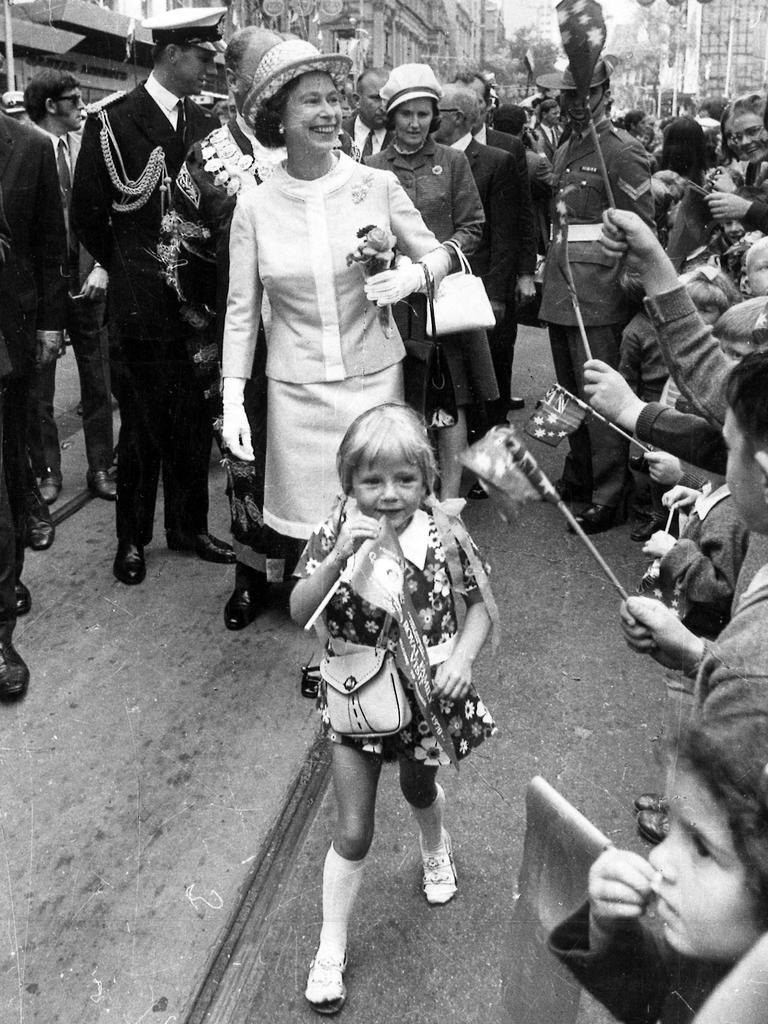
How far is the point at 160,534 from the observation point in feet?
18.4

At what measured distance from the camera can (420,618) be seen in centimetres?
260

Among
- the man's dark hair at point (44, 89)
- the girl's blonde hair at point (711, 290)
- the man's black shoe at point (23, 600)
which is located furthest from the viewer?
the man's dark hair at point (44, 89)

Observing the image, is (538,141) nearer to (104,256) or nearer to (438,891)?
(104,256)

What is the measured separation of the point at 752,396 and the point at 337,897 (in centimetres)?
163

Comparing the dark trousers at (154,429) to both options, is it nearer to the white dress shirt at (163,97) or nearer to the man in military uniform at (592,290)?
the white dress shirt at (163,97)

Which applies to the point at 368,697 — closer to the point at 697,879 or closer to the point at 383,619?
the point at 383,619

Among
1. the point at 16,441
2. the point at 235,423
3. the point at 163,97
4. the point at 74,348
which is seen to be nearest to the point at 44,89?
the point at 74,348

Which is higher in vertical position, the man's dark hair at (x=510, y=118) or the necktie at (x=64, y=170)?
the man's dark hair at (x=510, y=118)

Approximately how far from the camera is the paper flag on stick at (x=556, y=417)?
2812 millimetres

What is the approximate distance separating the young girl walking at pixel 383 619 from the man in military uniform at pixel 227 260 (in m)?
1.60

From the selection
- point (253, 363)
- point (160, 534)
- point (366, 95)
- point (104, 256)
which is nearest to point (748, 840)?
point (253, 363)

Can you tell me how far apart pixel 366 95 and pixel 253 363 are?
16.4 feet

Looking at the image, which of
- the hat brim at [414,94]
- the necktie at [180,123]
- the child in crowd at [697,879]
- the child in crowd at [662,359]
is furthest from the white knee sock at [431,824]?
the hat brim at [414,94]

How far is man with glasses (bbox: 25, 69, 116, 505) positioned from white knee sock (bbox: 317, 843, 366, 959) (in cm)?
379
